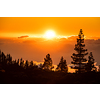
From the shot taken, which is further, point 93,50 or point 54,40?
point 93,50

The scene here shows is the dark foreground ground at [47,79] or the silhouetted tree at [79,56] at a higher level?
the silhouetted tree at [79,56]

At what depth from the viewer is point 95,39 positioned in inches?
589

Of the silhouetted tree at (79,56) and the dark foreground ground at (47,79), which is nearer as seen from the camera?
the dark foreground ground at (47,79)

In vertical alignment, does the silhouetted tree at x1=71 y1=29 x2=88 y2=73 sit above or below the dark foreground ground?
above

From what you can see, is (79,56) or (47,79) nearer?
(47,79)

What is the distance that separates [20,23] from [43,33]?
8.53 ft

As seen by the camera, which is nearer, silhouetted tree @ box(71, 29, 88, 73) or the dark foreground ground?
the dark foreground ground

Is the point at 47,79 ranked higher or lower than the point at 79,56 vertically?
lower
